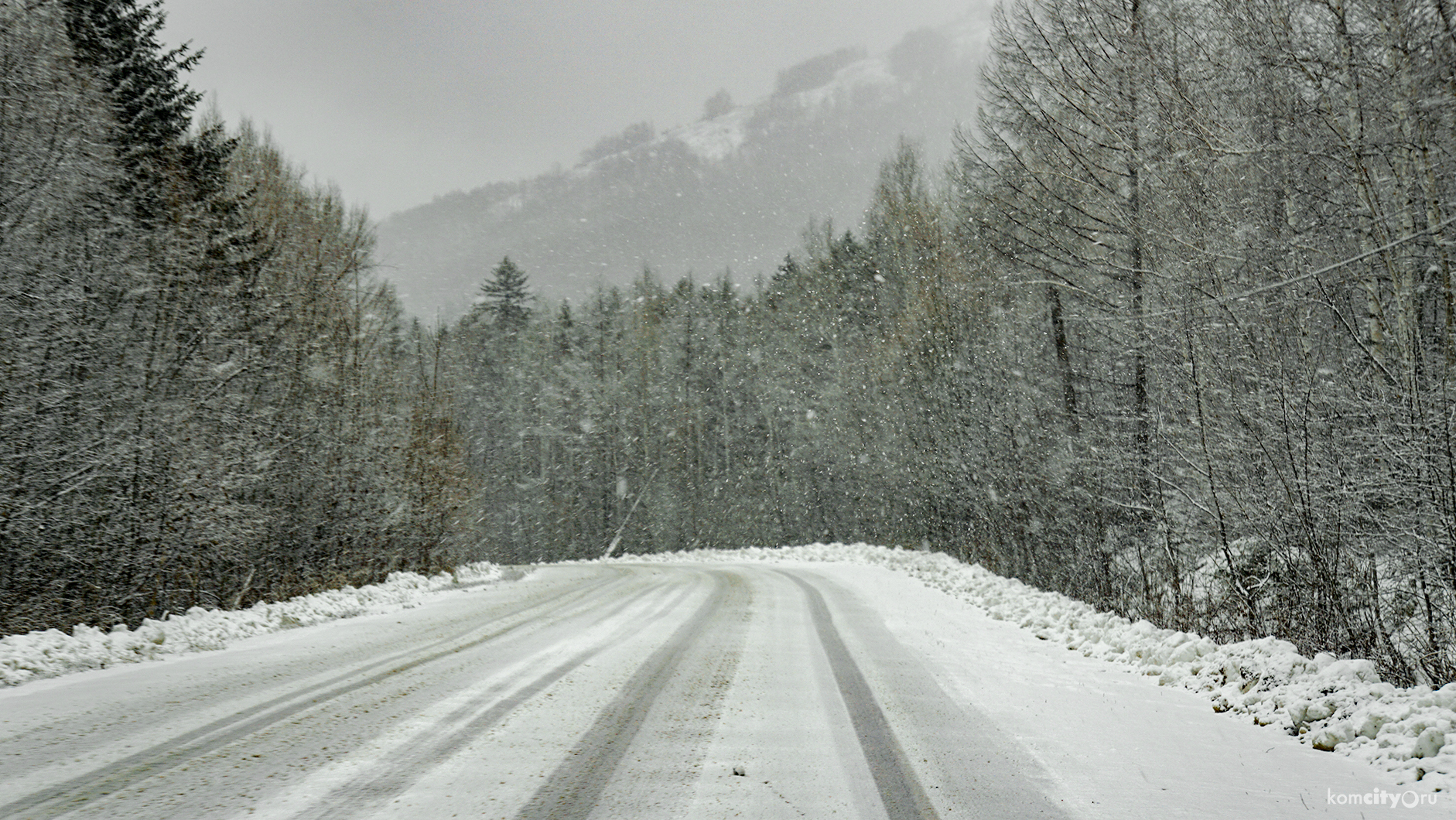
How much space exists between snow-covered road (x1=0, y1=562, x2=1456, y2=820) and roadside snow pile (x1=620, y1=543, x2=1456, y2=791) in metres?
0.19

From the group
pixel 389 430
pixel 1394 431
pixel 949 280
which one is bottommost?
pixel 1394 431

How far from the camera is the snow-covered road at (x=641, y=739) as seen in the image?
11.3ft

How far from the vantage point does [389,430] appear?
1636 centimetres

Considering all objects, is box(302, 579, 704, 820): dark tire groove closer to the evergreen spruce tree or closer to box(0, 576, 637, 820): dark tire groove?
box(0, 576, 637, 820): dark tire groove

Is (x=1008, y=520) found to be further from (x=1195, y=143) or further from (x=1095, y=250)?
(x=1195, y=143)

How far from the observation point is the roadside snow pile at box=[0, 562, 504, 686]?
601 cm

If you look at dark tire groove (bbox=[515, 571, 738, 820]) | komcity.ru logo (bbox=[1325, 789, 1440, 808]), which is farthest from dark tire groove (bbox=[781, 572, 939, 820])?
komcity.ru logo (bbox=[1325, 789, 1440, 808])

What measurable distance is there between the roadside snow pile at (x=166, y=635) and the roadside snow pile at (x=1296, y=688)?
905 centimetres

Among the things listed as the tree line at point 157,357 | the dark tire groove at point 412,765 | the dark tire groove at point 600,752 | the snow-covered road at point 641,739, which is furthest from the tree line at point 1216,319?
the tree line at point 157,357

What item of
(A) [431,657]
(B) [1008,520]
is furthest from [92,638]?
(B) [1008,520]

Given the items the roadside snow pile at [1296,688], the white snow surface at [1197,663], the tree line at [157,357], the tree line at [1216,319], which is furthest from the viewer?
the tree line at [157,357]

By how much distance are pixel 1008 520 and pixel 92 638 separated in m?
14.3

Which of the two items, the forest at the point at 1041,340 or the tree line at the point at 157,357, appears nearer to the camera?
the forest at the point at 1041,340

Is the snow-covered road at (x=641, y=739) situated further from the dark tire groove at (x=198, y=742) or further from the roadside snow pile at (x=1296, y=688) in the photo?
the roadside snow pile at (x=1296, y=688)
